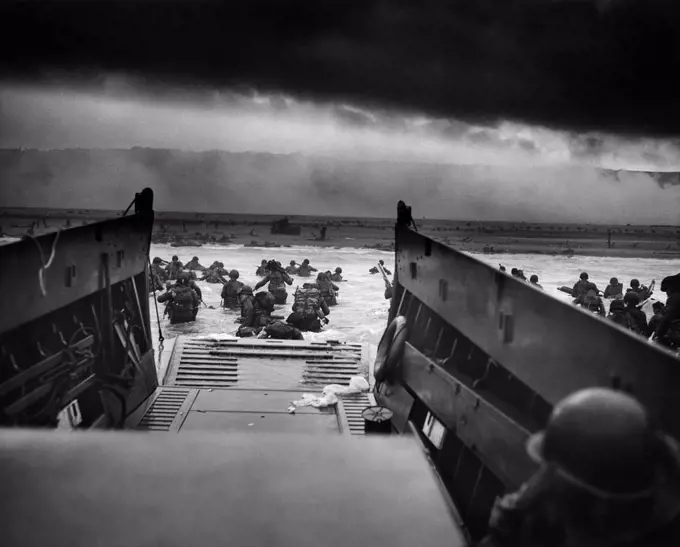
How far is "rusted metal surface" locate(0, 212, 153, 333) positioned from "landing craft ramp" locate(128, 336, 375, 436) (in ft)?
4.11

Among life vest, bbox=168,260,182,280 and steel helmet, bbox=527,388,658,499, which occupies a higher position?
steel helmet, bbox=527,388,658,499

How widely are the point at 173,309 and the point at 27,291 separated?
838 cm

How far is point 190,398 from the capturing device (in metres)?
5.54

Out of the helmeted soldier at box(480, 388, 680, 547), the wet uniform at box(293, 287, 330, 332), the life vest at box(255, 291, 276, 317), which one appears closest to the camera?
the helmeted soldier at box(480, 388, 680, 547)

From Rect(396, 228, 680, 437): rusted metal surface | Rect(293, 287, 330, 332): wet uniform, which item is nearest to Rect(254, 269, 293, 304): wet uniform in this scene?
Rect(293, 287, 330, 332): wet uniform

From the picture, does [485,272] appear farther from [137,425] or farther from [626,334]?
[137,425]

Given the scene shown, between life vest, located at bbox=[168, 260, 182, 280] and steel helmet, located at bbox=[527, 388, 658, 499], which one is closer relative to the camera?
steel helmet, located at bbox=[527, 388, 658, 499]

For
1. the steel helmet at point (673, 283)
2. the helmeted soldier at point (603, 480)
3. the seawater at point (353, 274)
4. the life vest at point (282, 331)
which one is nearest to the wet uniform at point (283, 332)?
the life vest at point (282, 331)

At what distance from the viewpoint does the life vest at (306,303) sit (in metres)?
10.4

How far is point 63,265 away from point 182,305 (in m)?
7.89

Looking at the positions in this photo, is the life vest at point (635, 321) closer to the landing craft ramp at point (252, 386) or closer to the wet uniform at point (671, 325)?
the wet uniform at point (671, 325)

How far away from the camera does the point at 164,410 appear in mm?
5246

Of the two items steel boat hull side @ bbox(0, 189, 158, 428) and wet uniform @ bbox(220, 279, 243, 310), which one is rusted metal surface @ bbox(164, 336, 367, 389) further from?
wet uniform @ bbox(220, 279, 243, 310)

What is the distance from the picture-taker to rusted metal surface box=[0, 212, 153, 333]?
3.07 meters
